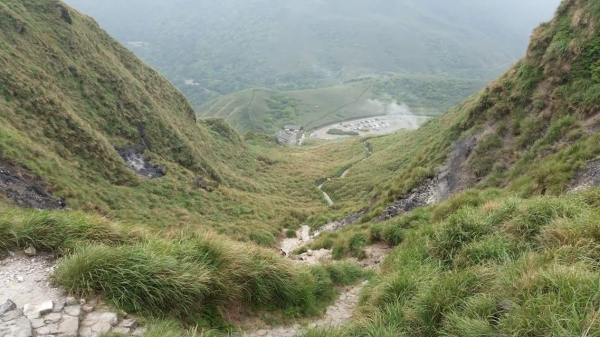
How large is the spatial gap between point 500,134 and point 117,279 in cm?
1801

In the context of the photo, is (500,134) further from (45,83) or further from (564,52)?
(45,83)

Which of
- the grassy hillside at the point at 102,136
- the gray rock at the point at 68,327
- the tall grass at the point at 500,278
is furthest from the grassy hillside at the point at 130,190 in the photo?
the tall grass at the point at 500,278

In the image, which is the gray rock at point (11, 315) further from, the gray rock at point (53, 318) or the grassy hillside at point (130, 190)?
the grassy hillside at point (130, 190)

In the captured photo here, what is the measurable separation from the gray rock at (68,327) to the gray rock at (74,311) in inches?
3.1

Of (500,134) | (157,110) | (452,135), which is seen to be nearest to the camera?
(500,134)

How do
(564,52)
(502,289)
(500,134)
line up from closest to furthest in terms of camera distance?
(502,289)
(564,52)
(500,134)

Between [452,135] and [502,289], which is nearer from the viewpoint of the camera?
[502,289]

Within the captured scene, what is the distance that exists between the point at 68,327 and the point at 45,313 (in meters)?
0.55

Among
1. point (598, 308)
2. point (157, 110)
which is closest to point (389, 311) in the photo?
point (598, 308)

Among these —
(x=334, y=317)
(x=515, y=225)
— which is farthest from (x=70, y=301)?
(x=515, y=225)

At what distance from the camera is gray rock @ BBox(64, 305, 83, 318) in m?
5.62

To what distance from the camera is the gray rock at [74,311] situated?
5615 mm

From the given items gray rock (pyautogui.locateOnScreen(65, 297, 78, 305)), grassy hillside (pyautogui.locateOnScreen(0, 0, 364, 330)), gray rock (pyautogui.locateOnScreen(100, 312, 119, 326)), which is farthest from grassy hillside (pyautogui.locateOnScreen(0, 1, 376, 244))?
gray rock (pyautogui.locateOnScreen(100, 312, 119, 326))

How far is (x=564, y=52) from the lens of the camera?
16.9 metres
